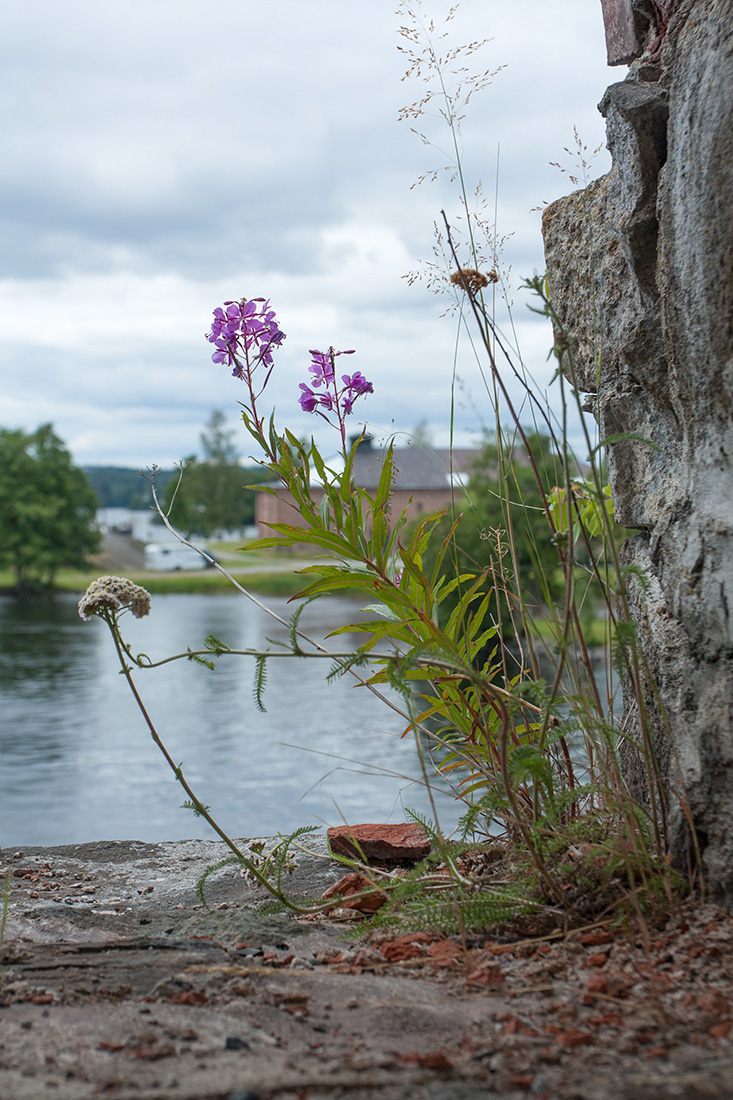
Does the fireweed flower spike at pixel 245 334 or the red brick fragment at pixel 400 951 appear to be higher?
the fireweed flower spike at pixel 245 334

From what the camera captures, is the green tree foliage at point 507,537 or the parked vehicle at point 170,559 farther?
the parked vehicle at point 170,559

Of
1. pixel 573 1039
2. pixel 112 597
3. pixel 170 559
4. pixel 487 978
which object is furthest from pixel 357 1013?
pixel 170 559

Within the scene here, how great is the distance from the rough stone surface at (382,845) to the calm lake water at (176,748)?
2.58 ft

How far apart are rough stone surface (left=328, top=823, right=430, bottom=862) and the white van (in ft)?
184

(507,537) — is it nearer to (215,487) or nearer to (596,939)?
(596,939)

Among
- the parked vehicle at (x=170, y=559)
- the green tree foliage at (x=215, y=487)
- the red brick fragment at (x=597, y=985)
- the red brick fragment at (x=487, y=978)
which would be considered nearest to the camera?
the red brick fragment at (x=597, y=985)

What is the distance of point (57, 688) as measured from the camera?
75.8 feet

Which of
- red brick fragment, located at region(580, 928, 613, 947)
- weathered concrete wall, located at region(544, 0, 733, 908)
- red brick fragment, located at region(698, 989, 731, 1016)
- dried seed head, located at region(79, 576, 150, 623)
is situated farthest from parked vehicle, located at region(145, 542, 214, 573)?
red brick fragment, located at region(698, 989, 731, 1016)

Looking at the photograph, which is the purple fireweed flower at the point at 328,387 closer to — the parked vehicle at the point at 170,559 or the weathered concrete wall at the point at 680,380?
the weathered concrete wall at the point at 680,380

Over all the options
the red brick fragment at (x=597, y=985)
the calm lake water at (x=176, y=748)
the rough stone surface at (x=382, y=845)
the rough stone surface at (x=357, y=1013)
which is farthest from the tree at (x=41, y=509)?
the red brick fragment at (x=597, y=985)

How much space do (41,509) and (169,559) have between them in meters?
16.1

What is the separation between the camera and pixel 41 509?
4662 centimetres

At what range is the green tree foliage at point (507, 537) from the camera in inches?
103

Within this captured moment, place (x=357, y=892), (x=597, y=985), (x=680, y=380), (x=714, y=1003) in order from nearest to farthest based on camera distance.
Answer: (x=714, y=1003)
(x=597, y=985)
(x=680, y=380)
(x=357, y=892)
